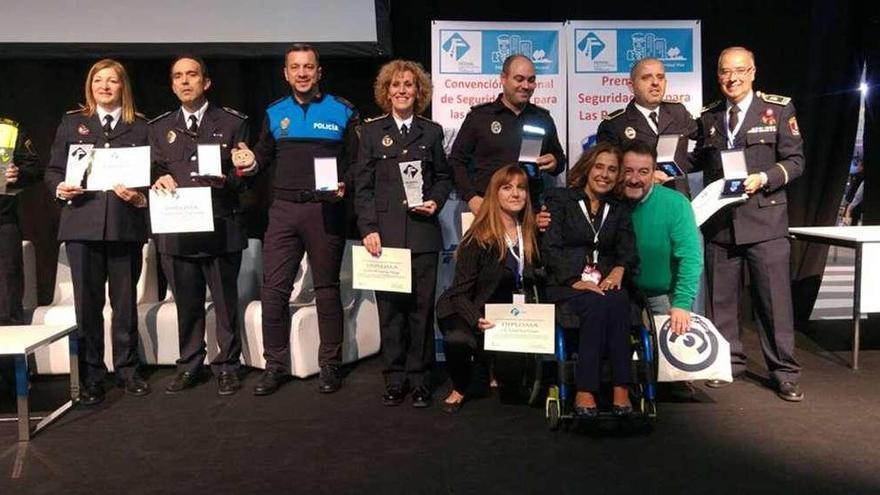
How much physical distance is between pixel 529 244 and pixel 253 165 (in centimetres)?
135

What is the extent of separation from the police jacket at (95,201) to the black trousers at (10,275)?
34 cm

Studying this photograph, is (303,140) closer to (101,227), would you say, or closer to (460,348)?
(101,227)

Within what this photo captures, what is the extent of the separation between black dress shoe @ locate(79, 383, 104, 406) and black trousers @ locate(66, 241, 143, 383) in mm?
34

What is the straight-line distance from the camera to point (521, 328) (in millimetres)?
2969

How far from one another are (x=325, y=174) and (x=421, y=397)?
3.71ft

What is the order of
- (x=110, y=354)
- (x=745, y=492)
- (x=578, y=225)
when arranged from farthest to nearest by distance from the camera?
(x=110, y=354) → (x=578, y=225) → (x=745, y=492)

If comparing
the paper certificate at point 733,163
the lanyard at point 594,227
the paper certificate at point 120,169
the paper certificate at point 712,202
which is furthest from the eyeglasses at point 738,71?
the paper certificate at point 120,169

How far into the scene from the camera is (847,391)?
3.60m

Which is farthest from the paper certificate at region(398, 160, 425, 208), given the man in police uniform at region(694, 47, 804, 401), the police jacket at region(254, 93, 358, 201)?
the man in police uniform at region(694, 47, 804, 401)

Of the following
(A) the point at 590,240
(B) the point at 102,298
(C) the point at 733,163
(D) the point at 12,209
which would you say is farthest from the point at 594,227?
(D) the point at 12,209

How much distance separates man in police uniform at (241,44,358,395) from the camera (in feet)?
11.5

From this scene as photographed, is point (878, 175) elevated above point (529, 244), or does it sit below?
above

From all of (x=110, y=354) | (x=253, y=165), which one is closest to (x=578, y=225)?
(x=253, y=165)

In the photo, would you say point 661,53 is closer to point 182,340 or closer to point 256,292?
point 256,292
